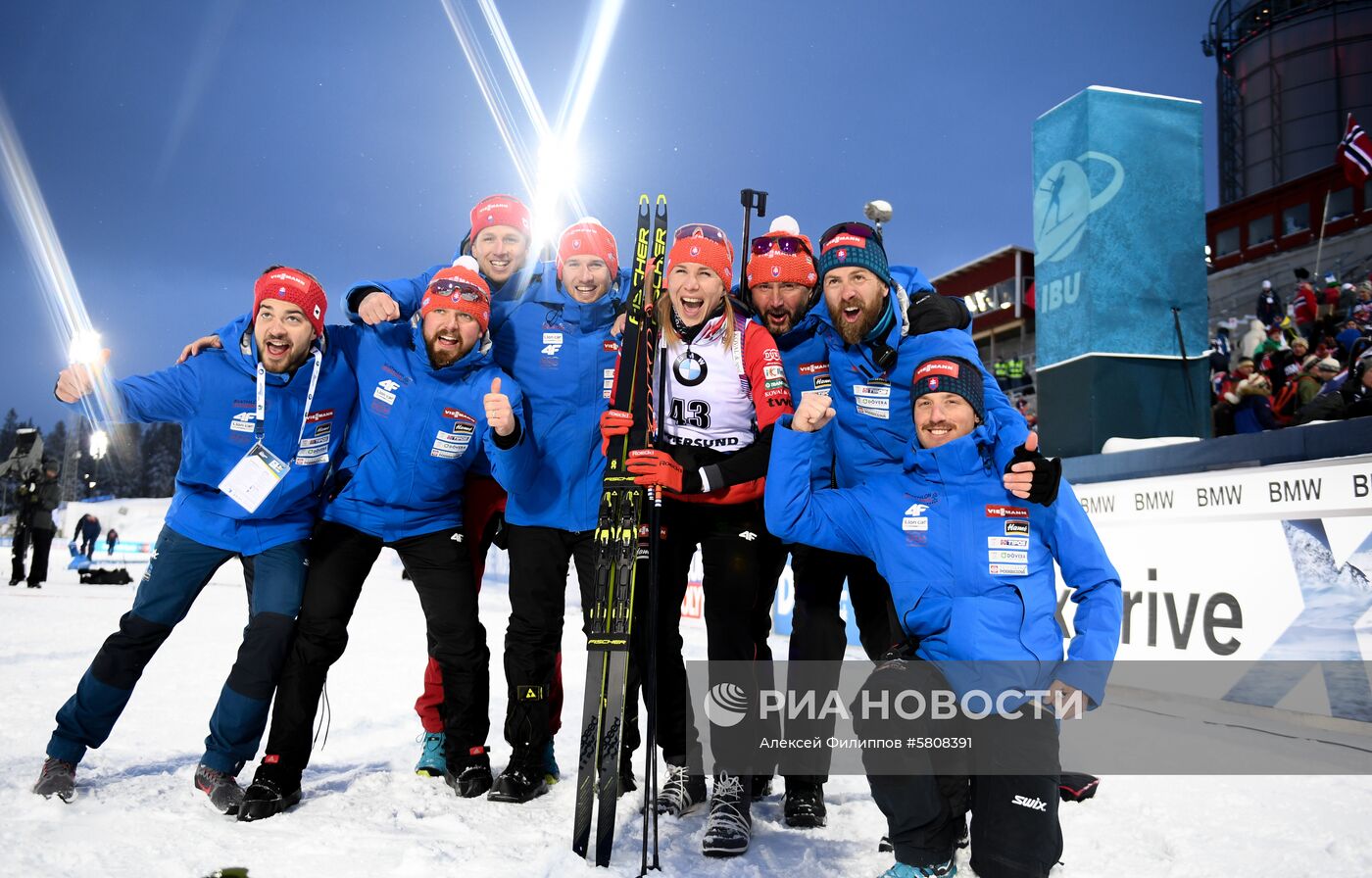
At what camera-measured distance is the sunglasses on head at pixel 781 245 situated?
13.4 feet

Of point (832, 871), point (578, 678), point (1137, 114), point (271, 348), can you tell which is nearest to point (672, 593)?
point (832, 871)

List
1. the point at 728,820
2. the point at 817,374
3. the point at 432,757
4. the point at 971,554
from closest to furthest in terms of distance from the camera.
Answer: the point at 971,554 → the point at 728,820 → the point at 817,374 → the point at 432,757

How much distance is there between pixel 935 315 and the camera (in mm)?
3746

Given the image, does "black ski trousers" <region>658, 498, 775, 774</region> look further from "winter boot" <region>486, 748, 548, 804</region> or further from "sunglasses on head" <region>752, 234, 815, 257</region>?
"sunglasses on head" <region>752, 234, 815, 257</region>

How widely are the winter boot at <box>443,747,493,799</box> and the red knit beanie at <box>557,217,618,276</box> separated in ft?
7.38

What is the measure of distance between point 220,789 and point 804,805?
2.32 meters

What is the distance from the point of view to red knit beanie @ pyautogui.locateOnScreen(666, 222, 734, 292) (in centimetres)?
389

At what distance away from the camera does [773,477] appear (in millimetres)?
3229

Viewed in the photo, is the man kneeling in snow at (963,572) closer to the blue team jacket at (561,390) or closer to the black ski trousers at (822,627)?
the black ski trousers at (822,627)

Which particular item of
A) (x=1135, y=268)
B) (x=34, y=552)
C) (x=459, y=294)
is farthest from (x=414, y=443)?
(x=34, y=552)

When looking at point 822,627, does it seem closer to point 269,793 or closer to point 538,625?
point 538,625

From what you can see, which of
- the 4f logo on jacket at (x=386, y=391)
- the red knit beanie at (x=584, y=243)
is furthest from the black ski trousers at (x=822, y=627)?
the 4f logo on jacket at (x=386, y=391)

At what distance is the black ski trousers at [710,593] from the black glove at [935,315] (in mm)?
1031

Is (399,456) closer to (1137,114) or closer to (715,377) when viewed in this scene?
(715,377)
